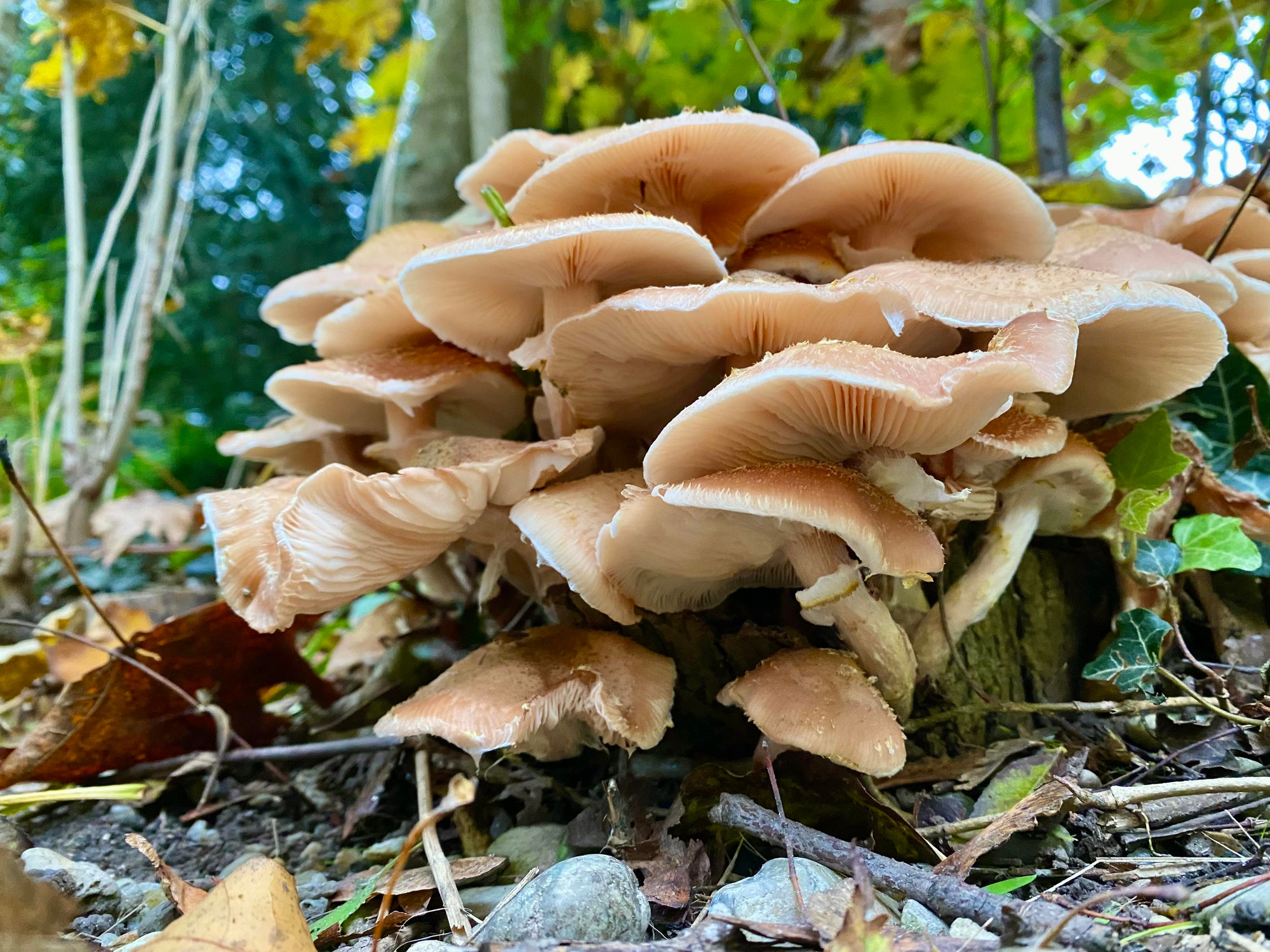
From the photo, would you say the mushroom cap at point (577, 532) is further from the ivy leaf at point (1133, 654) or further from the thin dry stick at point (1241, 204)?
the thin dry stick at point (1241, 204)

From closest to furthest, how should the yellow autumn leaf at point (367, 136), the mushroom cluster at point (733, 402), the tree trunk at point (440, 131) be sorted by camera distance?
the mushroom cluster at point (733, 402)
the tree trunk at point (440, 131)
the yellow autumn leaf at point (367, 136)

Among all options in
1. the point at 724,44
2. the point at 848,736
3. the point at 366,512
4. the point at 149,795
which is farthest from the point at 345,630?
the point at 724,44

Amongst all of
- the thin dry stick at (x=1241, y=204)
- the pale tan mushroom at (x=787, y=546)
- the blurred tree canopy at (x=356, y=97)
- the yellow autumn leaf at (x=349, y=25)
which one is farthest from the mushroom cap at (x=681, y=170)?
the yellow autumn leaf at (x=349, y=25)

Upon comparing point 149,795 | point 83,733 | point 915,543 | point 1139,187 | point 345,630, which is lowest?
point 345,630

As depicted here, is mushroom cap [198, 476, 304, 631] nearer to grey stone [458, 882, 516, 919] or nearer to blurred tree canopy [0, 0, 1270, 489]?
grey stone [458, 882, 516, 919]

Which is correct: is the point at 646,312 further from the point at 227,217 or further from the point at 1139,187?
the point at 227,217
